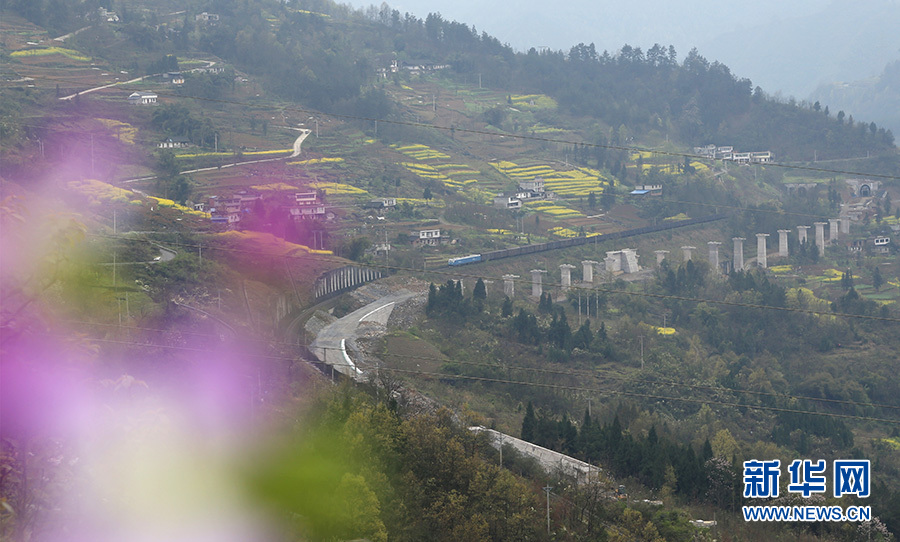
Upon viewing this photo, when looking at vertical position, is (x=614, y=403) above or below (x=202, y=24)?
below

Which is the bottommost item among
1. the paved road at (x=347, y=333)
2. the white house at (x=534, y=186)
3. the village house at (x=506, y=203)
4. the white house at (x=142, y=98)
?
the paved road at (x=347, y=333)

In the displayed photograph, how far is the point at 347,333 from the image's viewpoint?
985 inches

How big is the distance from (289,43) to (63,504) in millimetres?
58091

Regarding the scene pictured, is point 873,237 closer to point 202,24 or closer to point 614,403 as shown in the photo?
point 614,403

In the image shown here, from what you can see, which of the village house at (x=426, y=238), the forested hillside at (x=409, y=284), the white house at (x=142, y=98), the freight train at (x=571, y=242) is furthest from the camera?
the white house at (x=142, y=98)

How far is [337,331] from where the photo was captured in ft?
82.7

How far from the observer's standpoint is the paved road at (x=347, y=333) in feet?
70.5

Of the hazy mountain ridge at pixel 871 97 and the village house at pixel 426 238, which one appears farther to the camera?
the hazy mountain ridge at pixel 871 97

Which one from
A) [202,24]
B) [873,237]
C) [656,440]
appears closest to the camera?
[656,440]

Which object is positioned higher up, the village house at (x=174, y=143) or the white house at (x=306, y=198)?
the village house at (x=174, y=143)

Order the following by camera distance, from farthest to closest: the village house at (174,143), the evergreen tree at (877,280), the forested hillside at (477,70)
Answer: the forested hillside at (477,70), the village house at (174,143), the evergreen tree at (877,280)

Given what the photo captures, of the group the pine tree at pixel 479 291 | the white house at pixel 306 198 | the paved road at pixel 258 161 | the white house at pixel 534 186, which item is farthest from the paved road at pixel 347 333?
the white house at pixel 534 186

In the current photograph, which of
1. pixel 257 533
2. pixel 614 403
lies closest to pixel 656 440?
pixel 614 403

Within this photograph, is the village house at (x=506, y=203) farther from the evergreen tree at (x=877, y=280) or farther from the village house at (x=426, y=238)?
the evergreen tree at (x=877, y=280)
